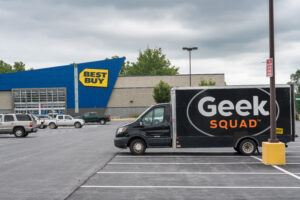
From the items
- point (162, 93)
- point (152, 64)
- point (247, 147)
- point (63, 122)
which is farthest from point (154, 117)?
point (152, 64)

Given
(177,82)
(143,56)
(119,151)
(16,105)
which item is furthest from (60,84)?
(119,151)

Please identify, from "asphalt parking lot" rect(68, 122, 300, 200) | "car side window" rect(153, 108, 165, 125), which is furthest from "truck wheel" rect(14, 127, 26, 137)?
"asphalt parking lot" rect(68, 122, 300, 200)

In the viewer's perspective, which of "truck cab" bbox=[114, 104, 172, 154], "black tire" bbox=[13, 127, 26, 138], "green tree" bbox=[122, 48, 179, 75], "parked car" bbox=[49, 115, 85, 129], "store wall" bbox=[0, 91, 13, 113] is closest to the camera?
"truck cab" bbox=[114, 104, 172, 154]

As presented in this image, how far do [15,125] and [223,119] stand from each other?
18012mm

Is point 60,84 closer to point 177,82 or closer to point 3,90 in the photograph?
point 3,90

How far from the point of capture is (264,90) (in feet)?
48.9

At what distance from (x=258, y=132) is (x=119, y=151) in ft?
19.5

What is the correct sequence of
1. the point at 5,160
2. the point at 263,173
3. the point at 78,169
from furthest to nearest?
the point at 5,160, the point at 78,169, the point at 263,173

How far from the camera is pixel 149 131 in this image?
15.3 m

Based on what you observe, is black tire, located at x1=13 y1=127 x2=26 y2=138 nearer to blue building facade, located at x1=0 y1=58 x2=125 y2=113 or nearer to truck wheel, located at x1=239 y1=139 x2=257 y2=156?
truck wheel, located at x1=239 y1=139 x2=257 y2=156

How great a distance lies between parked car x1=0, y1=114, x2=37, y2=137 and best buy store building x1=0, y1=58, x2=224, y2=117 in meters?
43.0

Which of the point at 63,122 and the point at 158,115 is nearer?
the point at 158,115

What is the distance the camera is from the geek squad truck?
14797 mm

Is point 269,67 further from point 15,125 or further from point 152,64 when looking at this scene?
point 152,64
